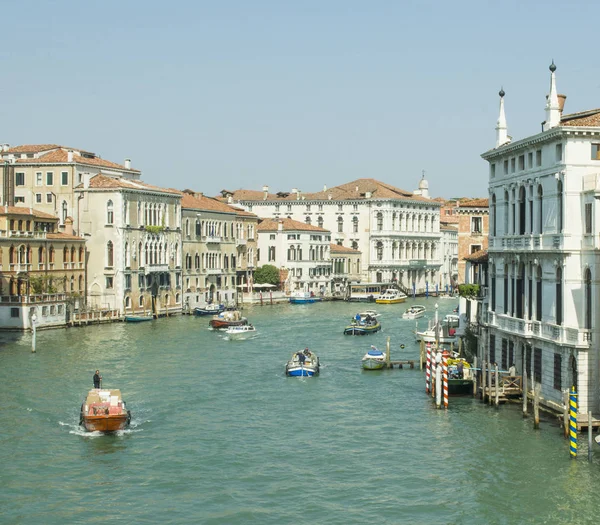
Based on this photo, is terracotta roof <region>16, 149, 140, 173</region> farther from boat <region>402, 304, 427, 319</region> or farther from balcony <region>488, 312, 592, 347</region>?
balcony <region>488, 312, 592, 347</region>

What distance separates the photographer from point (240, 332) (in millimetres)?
41438

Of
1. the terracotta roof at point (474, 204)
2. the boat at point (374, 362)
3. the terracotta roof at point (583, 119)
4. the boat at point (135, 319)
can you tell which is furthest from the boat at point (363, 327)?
the terracotta roof at point (583, 119)

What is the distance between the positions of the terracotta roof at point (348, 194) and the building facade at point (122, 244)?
88.8 ft

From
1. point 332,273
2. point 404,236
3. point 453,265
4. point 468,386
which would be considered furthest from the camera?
point 453,265

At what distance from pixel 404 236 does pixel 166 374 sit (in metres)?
53.6

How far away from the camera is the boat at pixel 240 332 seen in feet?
134

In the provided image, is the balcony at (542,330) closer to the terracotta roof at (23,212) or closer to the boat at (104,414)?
the boat at (104,414)

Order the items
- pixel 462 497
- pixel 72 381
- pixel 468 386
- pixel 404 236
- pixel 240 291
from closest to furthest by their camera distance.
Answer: pixel 462 497, pixel 468 386, pixel 72 381, pixel 240 291, pixel 404 236

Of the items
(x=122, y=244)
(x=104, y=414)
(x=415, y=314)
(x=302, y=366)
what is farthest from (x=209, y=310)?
(x=104, y=414)

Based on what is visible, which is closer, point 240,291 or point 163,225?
point 163,225

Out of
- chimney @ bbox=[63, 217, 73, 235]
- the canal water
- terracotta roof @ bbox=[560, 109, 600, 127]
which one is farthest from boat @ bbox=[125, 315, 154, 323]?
terracotta roof @ bbox=[560, 109, 600, 127]

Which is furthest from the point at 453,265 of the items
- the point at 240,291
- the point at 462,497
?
the point at 462,497

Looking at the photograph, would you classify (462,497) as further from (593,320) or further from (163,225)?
(163,225)

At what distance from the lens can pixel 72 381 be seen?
93.6 ft
